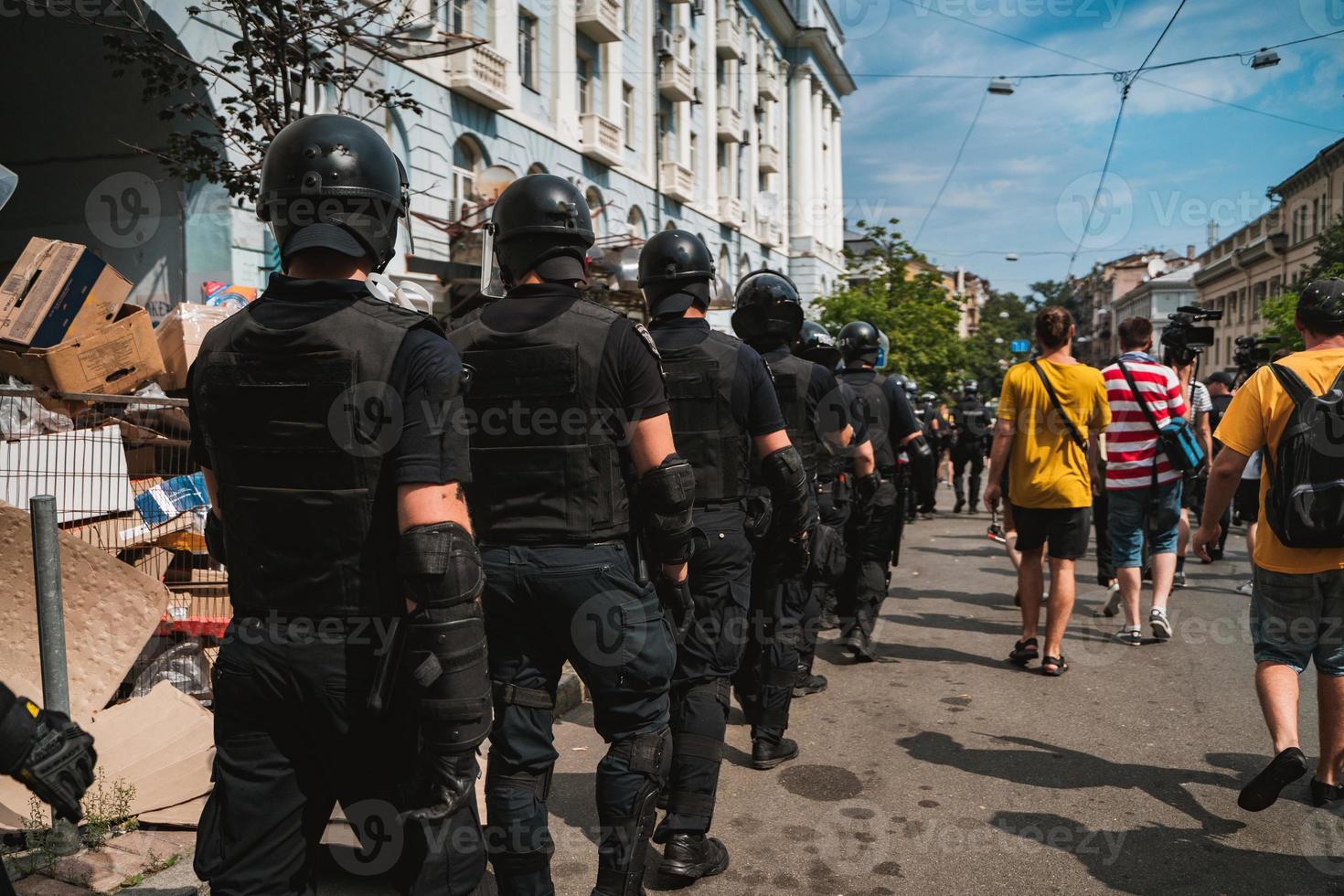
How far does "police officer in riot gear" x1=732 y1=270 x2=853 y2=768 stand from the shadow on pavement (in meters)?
0.71

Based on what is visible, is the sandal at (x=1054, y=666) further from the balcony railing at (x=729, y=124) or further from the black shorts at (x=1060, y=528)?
the balcony railing at (x=729, y=124)

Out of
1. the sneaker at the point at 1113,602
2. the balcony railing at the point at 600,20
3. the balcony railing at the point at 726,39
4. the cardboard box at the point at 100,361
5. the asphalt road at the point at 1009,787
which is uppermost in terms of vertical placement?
the balcony railing at the point at 726,39

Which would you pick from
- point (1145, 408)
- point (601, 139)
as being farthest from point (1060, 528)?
point (601, 139)

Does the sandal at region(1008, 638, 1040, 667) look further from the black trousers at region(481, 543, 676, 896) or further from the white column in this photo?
the white column

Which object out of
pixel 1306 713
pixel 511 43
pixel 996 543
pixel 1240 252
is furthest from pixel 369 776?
pixel 1240 252

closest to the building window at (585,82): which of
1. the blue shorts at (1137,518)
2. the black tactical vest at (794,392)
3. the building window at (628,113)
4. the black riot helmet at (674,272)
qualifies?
the building window at (628,113)

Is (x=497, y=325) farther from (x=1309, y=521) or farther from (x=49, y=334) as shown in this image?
(x=49, y=334)

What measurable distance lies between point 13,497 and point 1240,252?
62380 millimetres

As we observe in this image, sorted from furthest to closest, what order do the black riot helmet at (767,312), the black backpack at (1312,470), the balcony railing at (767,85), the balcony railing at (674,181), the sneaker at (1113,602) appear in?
the balcony railing at (767,85)
the balcony railing at (674,181)
the sneaker at (1113,602)
the black riot helmet at (767,312)
the black backpack at (1312,470)

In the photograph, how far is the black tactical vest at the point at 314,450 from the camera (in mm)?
2078

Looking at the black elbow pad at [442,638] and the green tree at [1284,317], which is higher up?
the green tree at [1284,317]

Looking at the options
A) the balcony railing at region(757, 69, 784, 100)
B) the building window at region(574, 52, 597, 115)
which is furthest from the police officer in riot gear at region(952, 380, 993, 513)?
the balcony railing at region(757, 69, 784, 100)

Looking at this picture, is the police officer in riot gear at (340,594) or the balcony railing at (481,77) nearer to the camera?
the police officer in riot gear at (340,594)

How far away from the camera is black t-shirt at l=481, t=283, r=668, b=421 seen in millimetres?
2846
